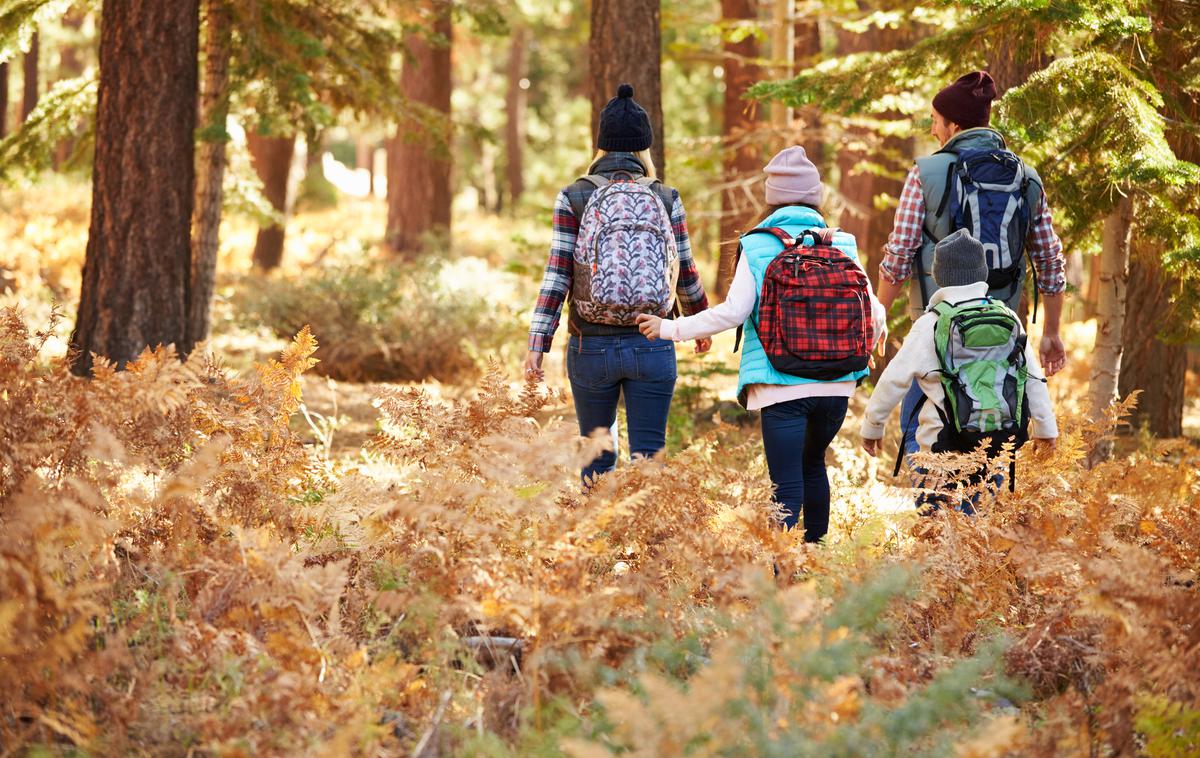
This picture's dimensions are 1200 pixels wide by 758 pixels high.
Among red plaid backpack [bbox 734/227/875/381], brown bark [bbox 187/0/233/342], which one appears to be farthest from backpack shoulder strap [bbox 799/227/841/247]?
brown bark [bbox 187/0/233/342]

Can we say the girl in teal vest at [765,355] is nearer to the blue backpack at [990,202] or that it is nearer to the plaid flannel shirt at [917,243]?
the plaid flannel shirt at [917,243]

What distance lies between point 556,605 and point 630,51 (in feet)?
18.3

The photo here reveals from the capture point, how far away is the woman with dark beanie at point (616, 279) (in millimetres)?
5160

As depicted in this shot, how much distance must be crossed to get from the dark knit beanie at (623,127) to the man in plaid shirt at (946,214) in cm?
128

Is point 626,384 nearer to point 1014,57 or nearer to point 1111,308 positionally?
point 1014,57

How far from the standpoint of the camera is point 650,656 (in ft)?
12.7

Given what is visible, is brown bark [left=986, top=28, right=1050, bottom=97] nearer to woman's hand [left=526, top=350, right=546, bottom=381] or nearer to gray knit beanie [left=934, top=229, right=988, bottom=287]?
gray knit beanie [left=934, top=229, right=988, bottom=287]

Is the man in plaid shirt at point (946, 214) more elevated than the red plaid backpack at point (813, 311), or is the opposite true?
the man in plaid shirt at point (946, 214)

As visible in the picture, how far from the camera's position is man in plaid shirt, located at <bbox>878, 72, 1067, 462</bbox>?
5367mm

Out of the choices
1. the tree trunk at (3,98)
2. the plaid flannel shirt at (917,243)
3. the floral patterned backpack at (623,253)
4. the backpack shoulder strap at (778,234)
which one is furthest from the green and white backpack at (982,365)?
the tree trunk at (3,98)

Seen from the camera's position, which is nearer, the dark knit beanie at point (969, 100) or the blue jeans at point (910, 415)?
the blue jeans at point (910, 415)

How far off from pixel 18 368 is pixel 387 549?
162cm

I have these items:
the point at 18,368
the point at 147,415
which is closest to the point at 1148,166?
the point at 147,415

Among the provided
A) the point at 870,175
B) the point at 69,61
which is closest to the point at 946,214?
the point at 870,175
